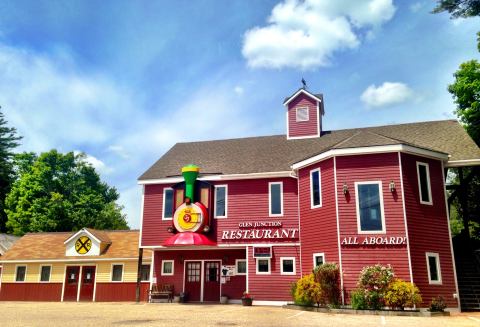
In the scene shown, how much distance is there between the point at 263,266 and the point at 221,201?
4.58 m

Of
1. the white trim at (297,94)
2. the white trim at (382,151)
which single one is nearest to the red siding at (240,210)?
the white trim at (382,151)

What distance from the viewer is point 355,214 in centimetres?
1795

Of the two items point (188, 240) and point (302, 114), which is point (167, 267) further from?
point (302, 114)

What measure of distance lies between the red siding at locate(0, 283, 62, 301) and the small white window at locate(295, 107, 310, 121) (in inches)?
792

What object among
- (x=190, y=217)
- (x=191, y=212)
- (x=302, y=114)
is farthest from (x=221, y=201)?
(x=302, y=114)

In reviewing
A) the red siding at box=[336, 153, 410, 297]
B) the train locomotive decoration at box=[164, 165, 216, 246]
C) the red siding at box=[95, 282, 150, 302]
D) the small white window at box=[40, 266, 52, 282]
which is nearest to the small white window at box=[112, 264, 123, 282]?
the red siding at box=[95, 282, 150, 302]

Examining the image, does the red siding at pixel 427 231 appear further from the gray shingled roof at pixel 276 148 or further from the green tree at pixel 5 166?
the green tree at pixel 5 166

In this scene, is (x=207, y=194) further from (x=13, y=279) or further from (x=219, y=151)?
(x=13, y=279)

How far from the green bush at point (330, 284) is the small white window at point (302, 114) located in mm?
12165

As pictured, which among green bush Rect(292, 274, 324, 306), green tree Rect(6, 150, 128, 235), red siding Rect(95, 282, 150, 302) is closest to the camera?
green bush Rect(292, 274, 324, 306)

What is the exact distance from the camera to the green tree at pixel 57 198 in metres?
45.8

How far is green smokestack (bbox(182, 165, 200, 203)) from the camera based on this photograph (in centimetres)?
2378

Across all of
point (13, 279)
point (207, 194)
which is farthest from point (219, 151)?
point (13, 279)

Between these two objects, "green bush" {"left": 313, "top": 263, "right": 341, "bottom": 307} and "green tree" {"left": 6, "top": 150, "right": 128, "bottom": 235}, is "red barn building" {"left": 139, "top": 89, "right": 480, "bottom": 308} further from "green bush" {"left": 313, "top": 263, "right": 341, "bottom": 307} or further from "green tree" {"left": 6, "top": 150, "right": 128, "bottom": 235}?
"green tree" {"left": 6, "top": 150, "right": 128, "bottom": 235}
